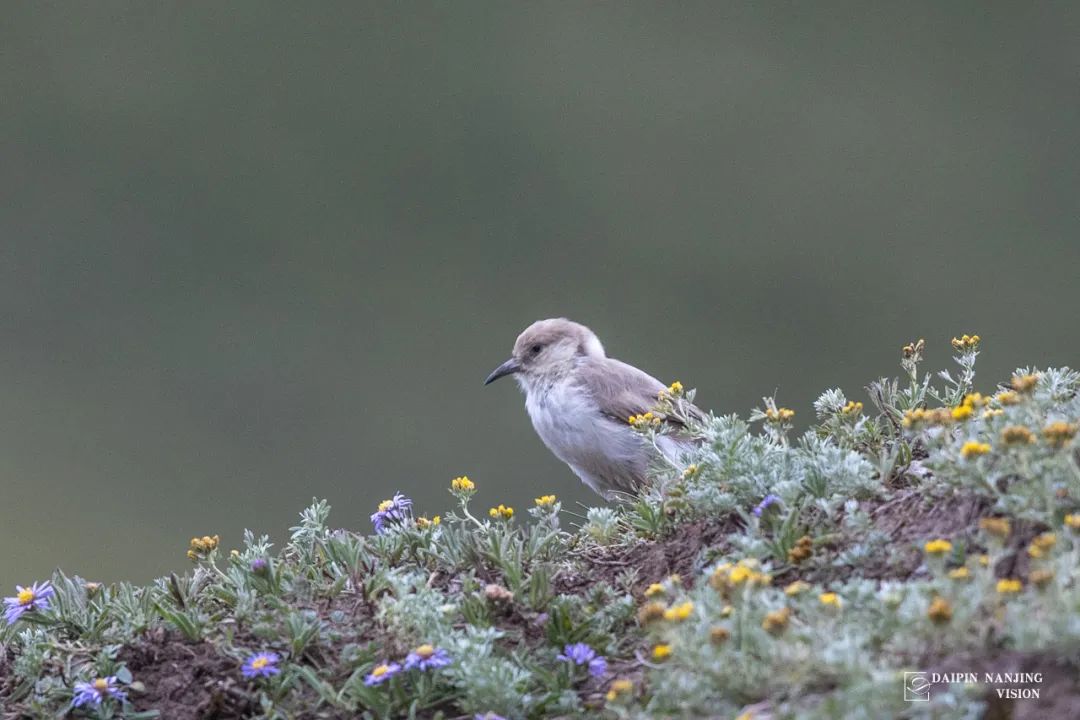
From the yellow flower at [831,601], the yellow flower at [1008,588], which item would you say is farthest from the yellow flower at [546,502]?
the yellow flower at [1008,588]

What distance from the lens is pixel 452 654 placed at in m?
3.62

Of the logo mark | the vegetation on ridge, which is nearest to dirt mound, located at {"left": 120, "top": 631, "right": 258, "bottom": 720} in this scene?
the vegetation on ridge

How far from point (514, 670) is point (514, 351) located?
16.9 ft

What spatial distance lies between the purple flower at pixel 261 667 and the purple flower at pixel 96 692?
0.39m

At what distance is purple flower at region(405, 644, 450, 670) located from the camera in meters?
3.54

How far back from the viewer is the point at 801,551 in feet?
12.3

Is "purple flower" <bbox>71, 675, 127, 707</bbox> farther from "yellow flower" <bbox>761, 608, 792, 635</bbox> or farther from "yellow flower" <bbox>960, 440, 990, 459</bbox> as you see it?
"yellow flower" <bbox>960, 440, 990, 459</bbox>

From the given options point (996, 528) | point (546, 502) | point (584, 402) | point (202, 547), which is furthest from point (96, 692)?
point (584, 402)

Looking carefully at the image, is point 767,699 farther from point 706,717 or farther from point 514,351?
point 514,351

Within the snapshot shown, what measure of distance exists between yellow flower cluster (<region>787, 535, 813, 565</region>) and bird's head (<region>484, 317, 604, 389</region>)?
4527 mm

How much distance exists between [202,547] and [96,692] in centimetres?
85

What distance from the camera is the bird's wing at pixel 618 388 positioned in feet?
24.5

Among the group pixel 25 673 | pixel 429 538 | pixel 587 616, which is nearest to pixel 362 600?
pixel 429 538

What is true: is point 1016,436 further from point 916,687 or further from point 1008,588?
point 916,687
